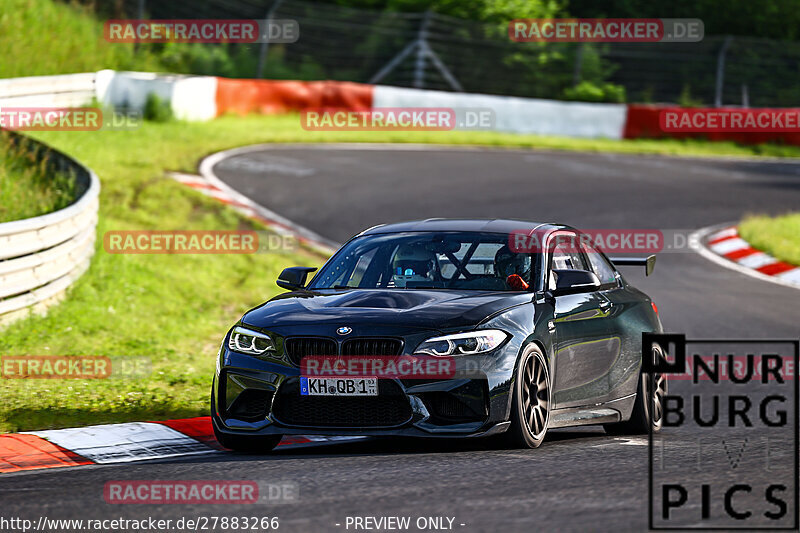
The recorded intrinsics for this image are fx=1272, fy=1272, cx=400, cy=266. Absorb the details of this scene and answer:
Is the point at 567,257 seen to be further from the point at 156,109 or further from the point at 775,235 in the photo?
the point at 156,109

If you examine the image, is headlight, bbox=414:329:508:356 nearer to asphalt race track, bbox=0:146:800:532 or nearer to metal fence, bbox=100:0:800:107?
asphalt race track, bbox=0:146:800:532

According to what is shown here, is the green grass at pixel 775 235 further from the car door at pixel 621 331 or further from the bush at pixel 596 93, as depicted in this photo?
the bush at pixel 596 93

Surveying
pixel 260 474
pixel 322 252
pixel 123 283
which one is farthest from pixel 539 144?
pixel 260 474

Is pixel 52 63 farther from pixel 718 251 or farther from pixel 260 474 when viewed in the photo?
pixel 260 474

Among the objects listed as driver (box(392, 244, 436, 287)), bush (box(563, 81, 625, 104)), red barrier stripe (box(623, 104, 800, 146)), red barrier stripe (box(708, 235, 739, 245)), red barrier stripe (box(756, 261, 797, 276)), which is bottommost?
red barrier stripe (box(623, 104, 800, 146))

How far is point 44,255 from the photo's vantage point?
11680 millimetres

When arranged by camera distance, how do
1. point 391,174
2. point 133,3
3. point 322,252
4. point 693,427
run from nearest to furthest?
point 693,427
point 322,252
point 391,174
point 133,3

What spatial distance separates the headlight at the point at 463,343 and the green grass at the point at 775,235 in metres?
11.1

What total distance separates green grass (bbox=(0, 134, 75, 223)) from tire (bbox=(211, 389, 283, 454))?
620cm

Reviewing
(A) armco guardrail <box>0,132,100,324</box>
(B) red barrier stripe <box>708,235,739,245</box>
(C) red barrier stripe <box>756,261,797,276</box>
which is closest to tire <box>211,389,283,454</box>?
(A) armco guardrail <box>0,132,100,324</box>

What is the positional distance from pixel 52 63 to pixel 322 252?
41.6ft

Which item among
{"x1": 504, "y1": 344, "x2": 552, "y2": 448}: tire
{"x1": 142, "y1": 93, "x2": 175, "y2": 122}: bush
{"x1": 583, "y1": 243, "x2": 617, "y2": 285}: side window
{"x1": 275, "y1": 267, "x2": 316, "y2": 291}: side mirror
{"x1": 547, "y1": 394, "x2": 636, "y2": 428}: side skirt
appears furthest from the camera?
{"x1": 142, "y1": 93, "x2": 175, "y2": 122}: bush

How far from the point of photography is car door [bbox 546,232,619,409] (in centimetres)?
772

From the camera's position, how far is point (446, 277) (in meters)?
8.01
